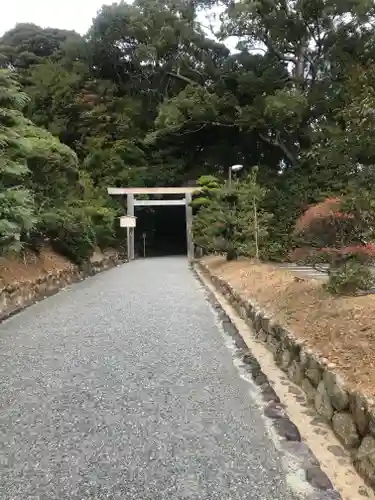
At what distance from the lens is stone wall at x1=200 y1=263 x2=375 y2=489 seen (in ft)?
9.18

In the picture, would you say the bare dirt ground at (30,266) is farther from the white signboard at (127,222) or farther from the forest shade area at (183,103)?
the white signboard at (127,222)

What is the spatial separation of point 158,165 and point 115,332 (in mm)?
23245

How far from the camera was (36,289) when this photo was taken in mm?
9758

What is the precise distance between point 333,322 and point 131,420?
204 cm

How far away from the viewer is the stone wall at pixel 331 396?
2799mm

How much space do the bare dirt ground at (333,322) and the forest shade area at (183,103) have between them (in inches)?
292

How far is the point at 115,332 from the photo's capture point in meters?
6.45

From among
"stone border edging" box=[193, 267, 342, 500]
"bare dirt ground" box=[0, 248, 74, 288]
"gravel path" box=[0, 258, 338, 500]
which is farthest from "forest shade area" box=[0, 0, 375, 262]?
"stone border edging" box=[193, 267, 342, 500]

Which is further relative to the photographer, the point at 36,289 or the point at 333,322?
the point at 36,289

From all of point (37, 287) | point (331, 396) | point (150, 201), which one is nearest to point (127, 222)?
point (150, 201)

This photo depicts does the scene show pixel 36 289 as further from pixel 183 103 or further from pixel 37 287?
pixel 183 103

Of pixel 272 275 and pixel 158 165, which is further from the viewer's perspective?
pixel 158 165

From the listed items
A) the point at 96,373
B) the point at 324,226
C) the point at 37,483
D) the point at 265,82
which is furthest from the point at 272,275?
the point at 265,82

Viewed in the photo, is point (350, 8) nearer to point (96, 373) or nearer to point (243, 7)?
point (243, 7)
